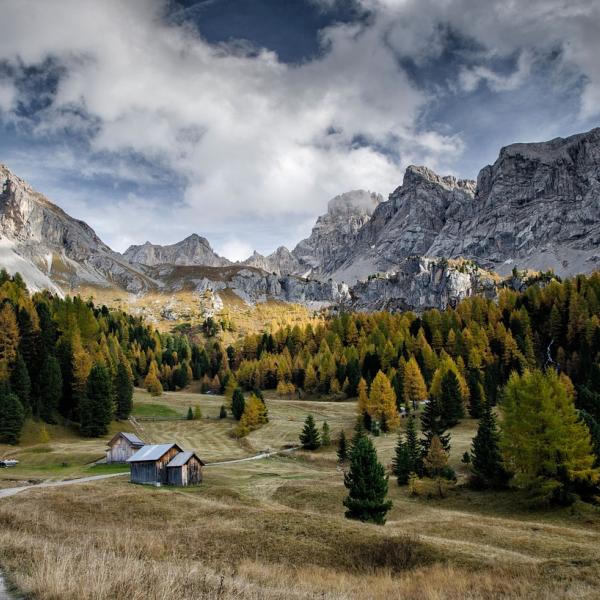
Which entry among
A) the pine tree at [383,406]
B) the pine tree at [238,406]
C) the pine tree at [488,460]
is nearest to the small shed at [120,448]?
the pine tree at [238,406]

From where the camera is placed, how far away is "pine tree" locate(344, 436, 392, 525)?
111 feet

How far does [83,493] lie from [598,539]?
126ft

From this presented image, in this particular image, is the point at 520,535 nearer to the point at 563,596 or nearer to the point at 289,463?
the point at 563,596

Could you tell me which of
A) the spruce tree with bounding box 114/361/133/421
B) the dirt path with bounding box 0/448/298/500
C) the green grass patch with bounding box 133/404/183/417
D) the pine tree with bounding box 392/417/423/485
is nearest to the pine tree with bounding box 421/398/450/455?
the pine tree with bounding box 392/417/423/485

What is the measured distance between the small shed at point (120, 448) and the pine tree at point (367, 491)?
1802 inches

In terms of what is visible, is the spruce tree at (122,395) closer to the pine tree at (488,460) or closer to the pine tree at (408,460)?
the pine tree at (408,460)

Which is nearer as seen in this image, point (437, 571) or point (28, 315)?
point (437, 571)

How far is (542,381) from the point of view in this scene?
146ft

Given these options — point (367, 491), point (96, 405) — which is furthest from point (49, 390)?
point (367, 491)

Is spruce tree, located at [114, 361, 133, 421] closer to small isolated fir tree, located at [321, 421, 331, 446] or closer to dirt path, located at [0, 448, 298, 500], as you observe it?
dirt path, located at [0, 448, 298, 500]

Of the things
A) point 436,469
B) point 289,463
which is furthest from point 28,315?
point 436,469

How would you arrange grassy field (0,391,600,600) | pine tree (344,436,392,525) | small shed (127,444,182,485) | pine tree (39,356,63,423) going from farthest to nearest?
pine tree (39,356,63,423) < small shed (127,444,182,485) < pine tree (344,436,392,525) < grassy field (0,391,600,600)

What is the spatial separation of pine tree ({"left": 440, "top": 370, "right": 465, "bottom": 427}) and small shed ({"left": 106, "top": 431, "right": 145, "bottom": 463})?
1984 inches

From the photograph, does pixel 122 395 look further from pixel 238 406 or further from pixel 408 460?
pixel 408 460
